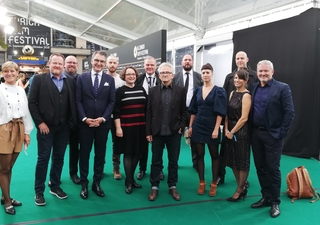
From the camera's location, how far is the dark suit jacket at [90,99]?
3137mm

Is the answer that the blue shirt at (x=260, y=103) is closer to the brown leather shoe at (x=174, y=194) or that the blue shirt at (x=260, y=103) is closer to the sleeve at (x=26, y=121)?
the brown leather shoe at (x=174, y=194)

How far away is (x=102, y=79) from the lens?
320 centimetres

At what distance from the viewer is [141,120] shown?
3395 millimetres

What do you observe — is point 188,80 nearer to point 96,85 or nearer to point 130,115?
point 130,115

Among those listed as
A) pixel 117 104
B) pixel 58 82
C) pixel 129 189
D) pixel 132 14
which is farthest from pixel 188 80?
pixel 132 14

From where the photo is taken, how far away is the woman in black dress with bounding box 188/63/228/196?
10.5 ft

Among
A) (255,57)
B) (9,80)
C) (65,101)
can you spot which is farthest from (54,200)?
(255,57)

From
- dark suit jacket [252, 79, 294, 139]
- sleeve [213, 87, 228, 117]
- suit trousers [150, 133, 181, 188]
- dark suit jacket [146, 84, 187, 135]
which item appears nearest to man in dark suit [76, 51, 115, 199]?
dark suit jacket [146, 84, 187, 135]

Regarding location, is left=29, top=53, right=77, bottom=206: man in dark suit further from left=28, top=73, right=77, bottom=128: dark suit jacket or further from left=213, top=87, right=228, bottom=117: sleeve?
left=213, top=87, right=228, bottom=117: sleeve

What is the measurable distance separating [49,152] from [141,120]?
1.06 meters

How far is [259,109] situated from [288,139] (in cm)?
296

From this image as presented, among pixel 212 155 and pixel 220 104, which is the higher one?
pixel 220 104

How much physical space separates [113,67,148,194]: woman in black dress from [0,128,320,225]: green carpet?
1.78 ft

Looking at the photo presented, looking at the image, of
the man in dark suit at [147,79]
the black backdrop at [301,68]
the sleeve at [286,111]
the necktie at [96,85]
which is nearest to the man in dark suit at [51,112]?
the necktie at [96,85]
